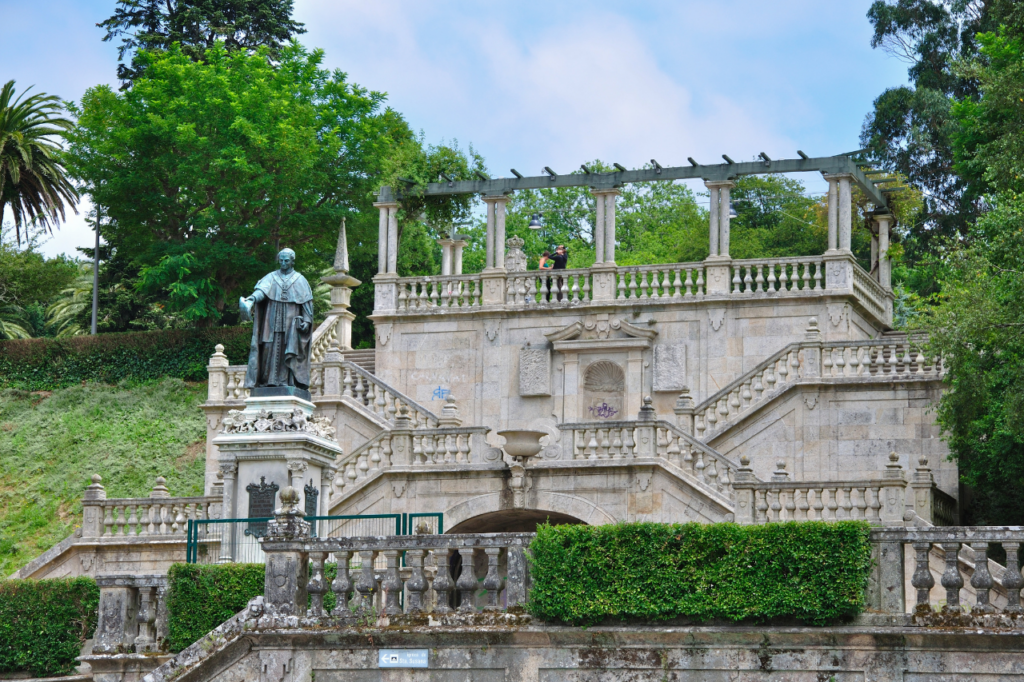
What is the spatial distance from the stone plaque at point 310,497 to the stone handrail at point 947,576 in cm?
824

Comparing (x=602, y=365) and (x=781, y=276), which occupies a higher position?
(x=781, y=276)

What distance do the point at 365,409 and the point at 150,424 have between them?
8.77 metres

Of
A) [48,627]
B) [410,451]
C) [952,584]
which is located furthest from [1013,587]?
[410,451]

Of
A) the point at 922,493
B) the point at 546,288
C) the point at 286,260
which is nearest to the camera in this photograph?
the point at 286,260

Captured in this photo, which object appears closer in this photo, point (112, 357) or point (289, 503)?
point (289, 503)

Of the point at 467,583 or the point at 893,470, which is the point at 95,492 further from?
the point at 467,583

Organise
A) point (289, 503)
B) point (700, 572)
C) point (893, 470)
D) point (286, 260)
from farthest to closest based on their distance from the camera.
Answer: point (893, 470), point (286, 260), point (289, 503), point (700, 572)

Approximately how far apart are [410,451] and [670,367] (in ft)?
24.7

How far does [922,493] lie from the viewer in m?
25.9

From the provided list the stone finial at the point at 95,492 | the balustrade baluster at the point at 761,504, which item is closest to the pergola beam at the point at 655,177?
the balustrade baluster at the point at 761,504

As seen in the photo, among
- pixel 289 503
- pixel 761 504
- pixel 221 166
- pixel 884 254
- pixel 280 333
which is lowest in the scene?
pixel 289 503

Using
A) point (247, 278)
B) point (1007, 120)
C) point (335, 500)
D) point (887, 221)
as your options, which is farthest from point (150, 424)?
point (1007, 120)

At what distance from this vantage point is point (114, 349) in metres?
42.3

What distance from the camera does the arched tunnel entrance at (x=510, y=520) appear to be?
26.4 meters
